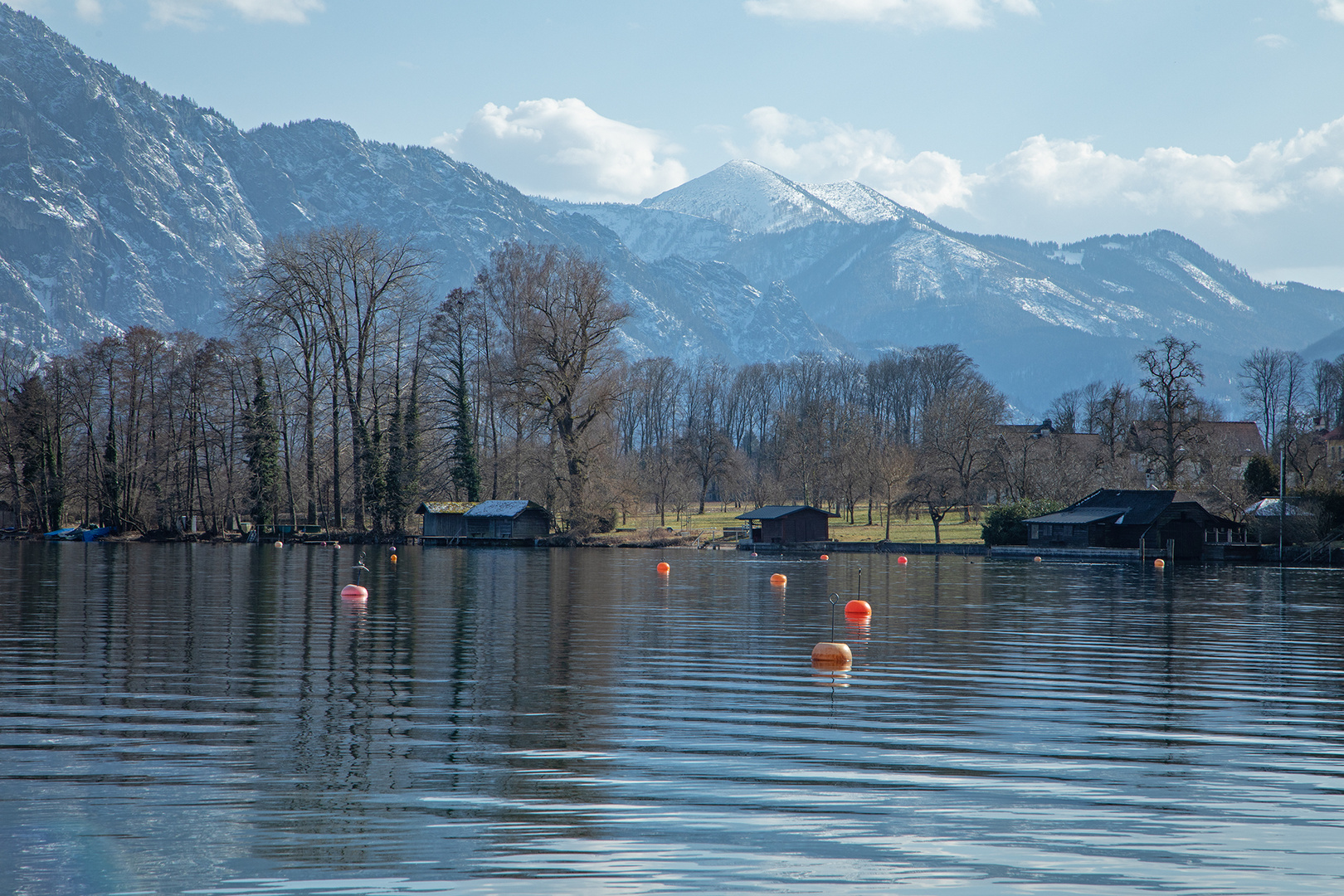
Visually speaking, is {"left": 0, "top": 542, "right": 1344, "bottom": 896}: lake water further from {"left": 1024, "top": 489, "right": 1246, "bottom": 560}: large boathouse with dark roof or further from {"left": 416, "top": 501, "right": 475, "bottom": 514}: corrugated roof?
{"left": 416, "top": 501, "right": 475, "bottom": 514}: corrugated roof

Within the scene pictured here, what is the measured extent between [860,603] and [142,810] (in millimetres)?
21453

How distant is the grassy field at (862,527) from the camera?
8900 cm

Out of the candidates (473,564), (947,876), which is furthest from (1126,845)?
(473,564)

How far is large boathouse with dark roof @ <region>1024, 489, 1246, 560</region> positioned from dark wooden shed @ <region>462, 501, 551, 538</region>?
116ft

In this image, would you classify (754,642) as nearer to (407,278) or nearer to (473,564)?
(473,564)

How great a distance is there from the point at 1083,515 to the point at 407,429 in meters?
49.5

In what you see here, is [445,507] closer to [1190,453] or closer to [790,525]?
[790,525]

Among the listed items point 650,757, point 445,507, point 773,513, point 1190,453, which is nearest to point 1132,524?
point 1190,453

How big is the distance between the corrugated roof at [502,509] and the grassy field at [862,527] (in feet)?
25.2

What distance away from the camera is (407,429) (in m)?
81.8

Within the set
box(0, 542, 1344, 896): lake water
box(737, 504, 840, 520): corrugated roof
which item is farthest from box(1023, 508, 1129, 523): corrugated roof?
box(0, 542, 1344, 896): lake water

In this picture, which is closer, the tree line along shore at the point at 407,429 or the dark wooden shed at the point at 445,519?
the tree line along shore at the point at 407,429

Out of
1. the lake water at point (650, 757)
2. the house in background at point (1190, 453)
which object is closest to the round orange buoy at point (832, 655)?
the lake water at point (650, 757)

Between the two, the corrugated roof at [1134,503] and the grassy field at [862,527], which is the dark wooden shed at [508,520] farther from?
the corrugated roof at [1134,503]
